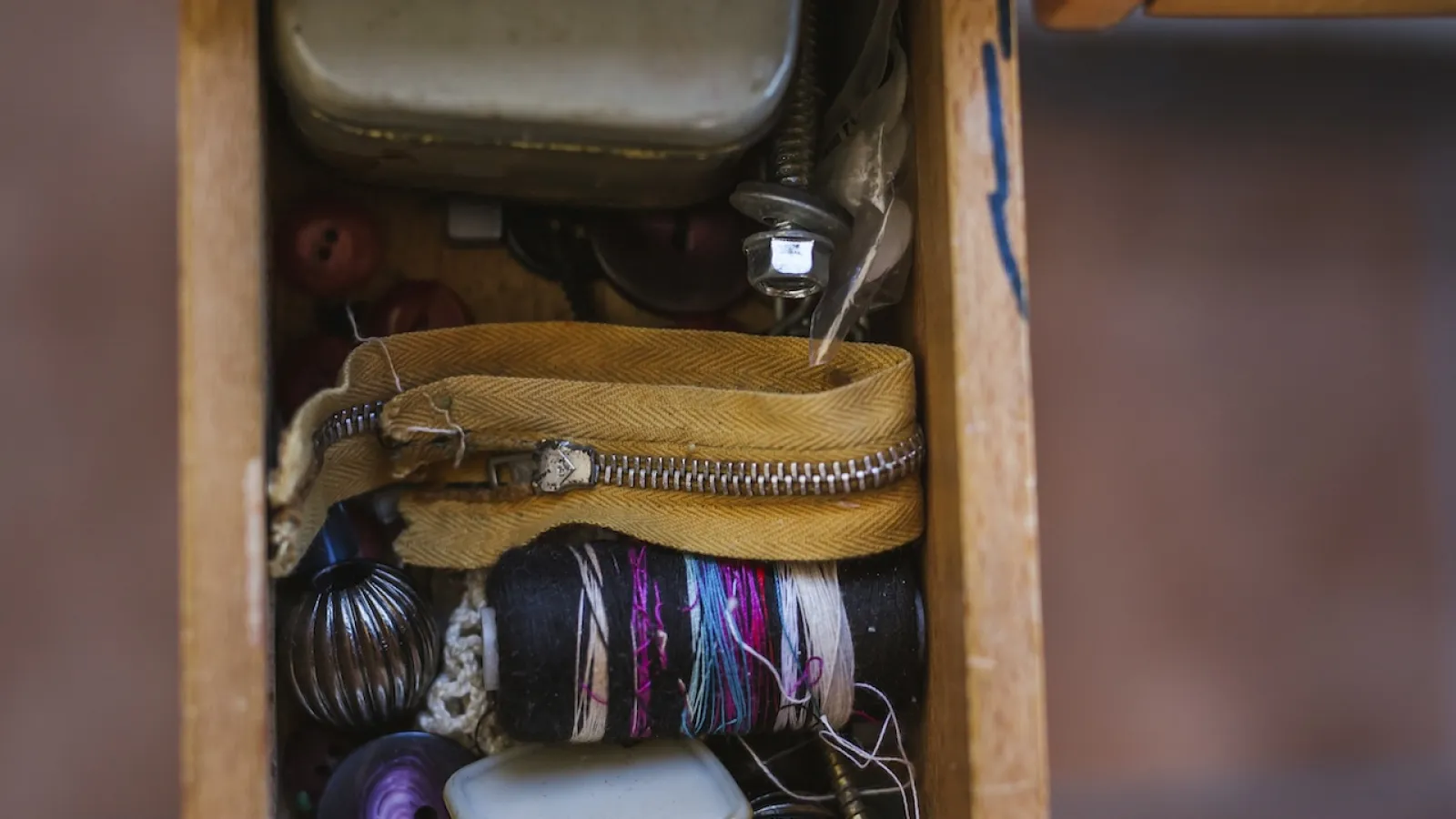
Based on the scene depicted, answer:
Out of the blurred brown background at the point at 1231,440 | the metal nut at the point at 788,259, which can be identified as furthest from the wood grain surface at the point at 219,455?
the blurred brown background at the point at 1231,440

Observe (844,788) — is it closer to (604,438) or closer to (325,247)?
(604,438)

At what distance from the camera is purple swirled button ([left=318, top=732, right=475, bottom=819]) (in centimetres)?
49

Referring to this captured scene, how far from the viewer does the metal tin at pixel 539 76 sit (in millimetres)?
430

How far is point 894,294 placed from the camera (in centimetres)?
53

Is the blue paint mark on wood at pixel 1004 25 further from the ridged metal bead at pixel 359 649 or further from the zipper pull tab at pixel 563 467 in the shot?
the ridged metal bead at pixel 359 649

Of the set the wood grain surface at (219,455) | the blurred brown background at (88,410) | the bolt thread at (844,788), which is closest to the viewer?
the wood grain surface at (219,455)

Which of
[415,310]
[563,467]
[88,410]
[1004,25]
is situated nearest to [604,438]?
[563,467]

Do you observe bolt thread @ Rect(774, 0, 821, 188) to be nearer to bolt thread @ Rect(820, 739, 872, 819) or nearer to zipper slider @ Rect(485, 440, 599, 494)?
zipper slider @ Rect(485, 440, 599, 494)

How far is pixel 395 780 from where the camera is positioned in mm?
487

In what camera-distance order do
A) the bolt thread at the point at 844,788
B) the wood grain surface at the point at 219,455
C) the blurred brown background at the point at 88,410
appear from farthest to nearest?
the blurred brown background at the point at 88,410 < the bolt thread at the point at 844,788 < the wood grain surface at the point at 219,455

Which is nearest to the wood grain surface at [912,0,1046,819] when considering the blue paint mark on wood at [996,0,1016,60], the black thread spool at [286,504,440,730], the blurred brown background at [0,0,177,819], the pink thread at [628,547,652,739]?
the blue paint mark on wood at [996,0,1016,60]

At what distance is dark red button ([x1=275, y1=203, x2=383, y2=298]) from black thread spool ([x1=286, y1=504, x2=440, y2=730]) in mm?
140

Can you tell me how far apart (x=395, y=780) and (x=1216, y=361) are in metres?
0.60

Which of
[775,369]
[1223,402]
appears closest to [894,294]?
[775,369]
